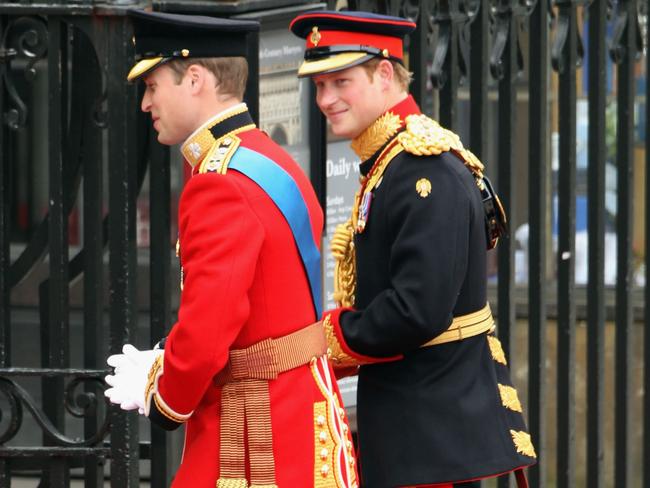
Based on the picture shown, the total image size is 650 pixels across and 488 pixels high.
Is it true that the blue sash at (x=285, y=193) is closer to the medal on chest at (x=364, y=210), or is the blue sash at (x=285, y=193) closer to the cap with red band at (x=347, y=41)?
the medal on chest at (x=364, y=210)

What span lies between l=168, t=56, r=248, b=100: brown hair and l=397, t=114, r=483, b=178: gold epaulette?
0.43 m

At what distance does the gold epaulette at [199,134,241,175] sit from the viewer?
11.3ft

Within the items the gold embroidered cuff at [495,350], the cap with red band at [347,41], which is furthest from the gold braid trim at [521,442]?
the cap with red band at [347,41]

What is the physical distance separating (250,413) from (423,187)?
2.17 ft

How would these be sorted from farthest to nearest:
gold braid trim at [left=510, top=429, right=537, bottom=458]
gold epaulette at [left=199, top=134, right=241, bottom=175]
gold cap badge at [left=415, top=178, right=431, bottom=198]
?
1. gold braid trim at [left=510, top=429, right=537, bottom=458]
2. gold cap badge at [left=415, top=178, right=431, bottom=198]
3. gold epaulette at [left=199, top=134, right=241, bottom=175]

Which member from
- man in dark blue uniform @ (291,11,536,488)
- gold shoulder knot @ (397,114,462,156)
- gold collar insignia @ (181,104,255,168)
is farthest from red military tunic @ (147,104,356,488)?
gold shoulder knot @ (397,114,462,156)

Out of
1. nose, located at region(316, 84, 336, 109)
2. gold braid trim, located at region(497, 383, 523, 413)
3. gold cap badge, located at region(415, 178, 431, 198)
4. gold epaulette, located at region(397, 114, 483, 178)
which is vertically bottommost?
gold braid trim, located at region(497, 383, 523, 413)

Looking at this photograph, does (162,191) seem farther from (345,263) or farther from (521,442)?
(521,442)

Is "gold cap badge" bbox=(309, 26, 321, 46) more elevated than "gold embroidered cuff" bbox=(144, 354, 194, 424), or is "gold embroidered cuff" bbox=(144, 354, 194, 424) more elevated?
"gold cap badge" bbox=(309, 26, 321, 46)

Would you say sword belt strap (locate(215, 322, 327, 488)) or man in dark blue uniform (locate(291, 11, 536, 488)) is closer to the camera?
sword belt strap (locate(215, 322, 327, 488))

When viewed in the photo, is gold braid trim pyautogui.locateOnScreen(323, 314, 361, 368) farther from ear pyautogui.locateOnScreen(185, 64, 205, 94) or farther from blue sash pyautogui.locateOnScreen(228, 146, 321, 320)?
ear pyautogui.locateOnScreen(185, 64, 205, 94)

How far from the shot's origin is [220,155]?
3.46 m
